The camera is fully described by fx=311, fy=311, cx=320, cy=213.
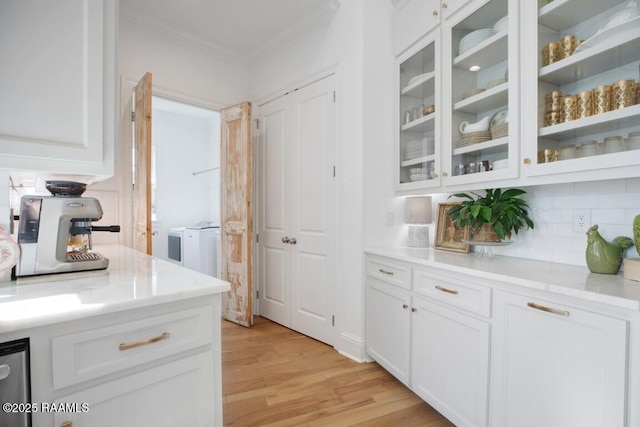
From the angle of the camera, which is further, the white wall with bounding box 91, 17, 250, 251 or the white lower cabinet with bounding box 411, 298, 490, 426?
the white wall with bounding box 91, 17, 250, 251

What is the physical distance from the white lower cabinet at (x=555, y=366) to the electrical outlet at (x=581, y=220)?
2.13 ft

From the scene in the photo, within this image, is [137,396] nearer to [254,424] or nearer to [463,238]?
[254,424]

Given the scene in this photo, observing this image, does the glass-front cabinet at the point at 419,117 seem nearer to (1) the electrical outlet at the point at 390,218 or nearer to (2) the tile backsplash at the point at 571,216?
(1) the electrical outlet at the point at 390,218

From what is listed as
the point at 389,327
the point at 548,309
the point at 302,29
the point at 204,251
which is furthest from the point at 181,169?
the point at 548,309

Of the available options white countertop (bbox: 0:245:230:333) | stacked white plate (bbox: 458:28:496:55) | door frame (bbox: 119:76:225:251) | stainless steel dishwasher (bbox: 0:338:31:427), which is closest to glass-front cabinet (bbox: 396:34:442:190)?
stacked white plate (bbox: 458:28:496:55)

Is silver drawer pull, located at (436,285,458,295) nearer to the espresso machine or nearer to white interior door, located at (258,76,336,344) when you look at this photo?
white interior door, located at (258,76,336,344)

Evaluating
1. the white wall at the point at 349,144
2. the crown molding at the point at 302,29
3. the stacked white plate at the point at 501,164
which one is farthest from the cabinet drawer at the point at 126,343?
the crown molding at the point at 302,29

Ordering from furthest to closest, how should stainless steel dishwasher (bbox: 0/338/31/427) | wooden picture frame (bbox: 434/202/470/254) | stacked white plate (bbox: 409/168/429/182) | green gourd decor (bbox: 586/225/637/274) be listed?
stacked white plate (bbox: 409/168/429/182) → wooden picture frame (bbox: 434/202/470/254) → green gourd decor (bbox: 586/225/637/274) → stainless steel dishwasher (bbox: 0/338/31/427)

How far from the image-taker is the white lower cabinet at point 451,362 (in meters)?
1.49

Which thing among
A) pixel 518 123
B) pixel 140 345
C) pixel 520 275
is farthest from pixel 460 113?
pixel 140 345

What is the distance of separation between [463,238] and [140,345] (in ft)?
6.38

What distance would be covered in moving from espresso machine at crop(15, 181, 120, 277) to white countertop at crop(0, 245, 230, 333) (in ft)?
0.13

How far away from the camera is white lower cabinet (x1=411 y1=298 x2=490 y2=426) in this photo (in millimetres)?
1492

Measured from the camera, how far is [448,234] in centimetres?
224
